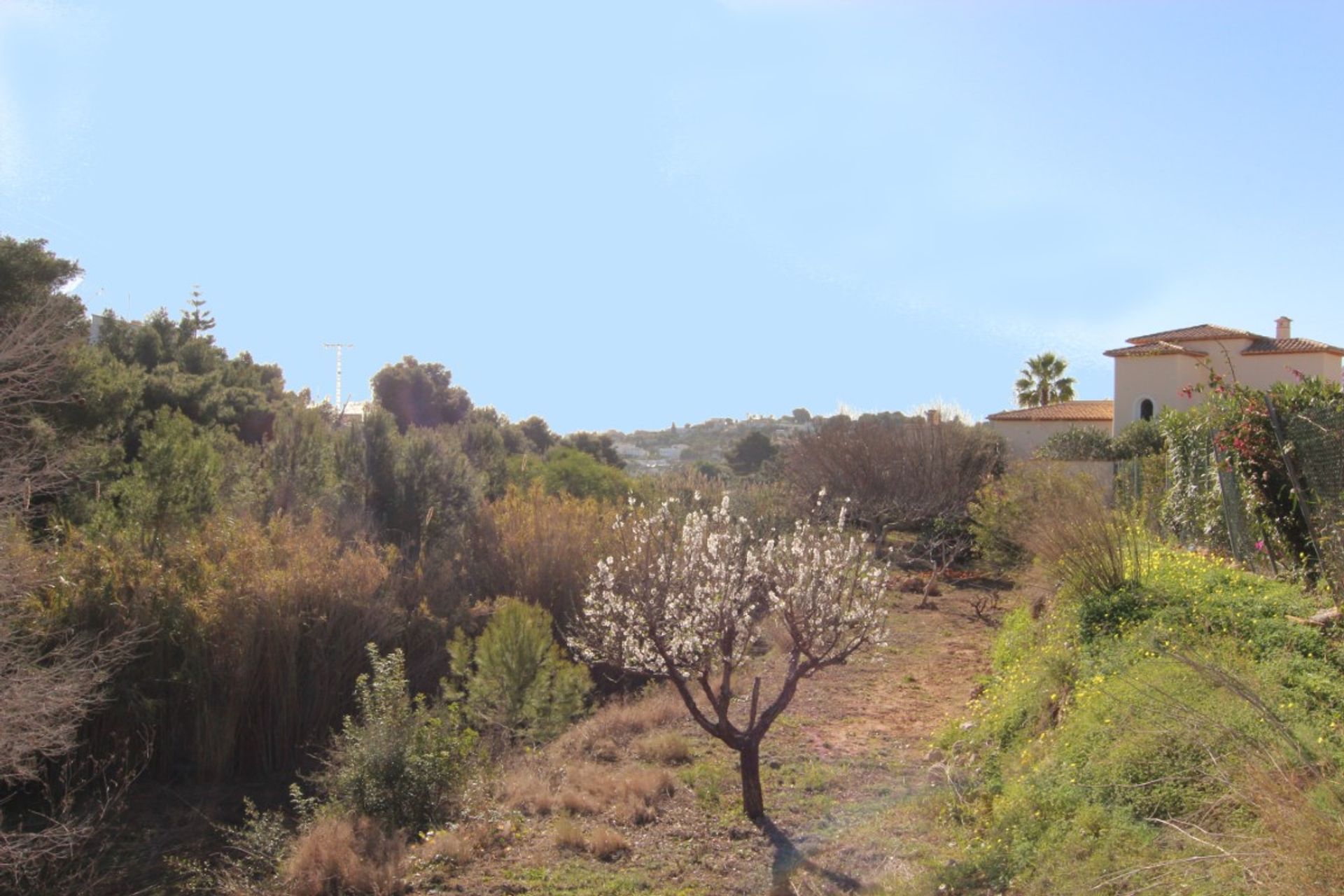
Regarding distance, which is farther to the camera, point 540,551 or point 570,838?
point 540,551

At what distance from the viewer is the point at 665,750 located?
10398mm

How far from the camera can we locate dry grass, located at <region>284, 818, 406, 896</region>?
807cm

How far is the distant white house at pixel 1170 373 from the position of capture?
32.8 meters

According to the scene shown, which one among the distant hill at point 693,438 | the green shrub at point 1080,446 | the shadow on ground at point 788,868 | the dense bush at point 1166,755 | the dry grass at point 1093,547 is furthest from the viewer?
the distant hill at point 693,438

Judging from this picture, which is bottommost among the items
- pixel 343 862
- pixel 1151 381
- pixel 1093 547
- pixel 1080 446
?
pixel 343 862

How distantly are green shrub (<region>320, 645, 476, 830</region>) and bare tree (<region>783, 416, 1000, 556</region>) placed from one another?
54.2 feet

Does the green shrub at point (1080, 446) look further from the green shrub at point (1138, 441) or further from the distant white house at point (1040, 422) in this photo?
the distant white house at point (1040, 422)

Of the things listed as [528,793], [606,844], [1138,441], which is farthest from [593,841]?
[1138,441]

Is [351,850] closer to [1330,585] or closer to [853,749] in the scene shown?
[853,749]

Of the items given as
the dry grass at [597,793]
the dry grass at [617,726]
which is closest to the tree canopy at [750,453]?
the dry grass at [617,726]

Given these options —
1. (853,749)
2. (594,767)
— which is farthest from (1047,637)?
(594,767)

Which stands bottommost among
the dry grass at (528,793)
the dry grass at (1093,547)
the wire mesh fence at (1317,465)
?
the dry grass at (528,793)

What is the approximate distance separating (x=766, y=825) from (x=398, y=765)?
336 centimetres

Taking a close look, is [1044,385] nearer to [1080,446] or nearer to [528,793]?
[1080,446]
